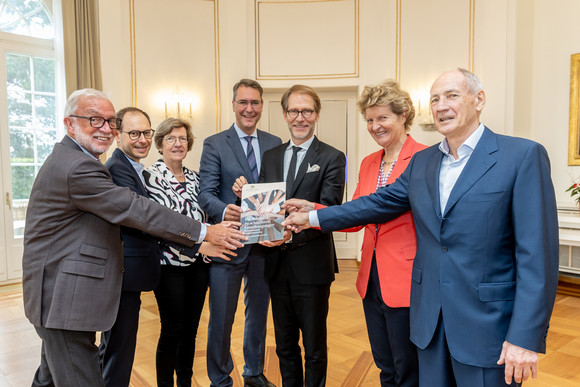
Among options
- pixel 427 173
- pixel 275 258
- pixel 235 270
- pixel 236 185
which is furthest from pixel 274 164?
pixel 427 173

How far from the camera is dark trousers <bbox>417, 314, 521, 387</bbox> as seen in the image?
1351 millimetres

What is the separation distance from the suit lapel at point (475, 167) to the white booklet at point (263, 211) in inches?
33.8

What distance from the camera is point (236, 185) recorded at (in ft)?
7.24

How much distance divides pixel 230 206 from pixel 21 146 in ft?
15.5

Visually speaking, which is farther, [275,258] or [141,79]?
[141,79]

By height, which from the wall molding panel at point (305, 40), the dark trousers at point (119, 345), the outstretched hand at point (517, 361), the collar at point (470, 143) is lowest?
the dark trousers at point (119, 345)

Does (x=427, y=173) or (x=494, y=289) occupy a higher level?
(x=427, y=173)

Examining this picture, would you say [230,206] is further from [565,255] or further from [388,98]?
[565,255]

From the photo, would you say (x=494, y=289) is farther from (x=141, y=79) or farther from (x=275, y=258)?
(x=141, y=79)

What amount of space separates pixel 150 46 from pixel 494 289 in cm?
558

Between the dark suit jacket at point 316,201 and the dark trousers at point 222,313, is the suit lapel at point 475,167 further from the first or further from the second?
the dark trousers at point 222,313

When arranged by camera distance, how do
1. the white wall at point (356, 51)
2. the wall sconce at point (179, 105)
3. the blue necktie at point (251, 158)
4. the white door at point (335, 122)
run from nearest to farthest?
the blue necktie at point (251, 158)
the white wall at point (356, 51)
the wall sconce at point (179, 105)
the white door at point (335, 122)

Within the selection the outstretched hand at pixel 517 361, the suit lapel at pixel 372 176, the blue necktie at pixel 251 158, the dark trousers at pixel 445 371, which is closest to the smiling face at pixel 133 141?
the blue necktie at pixel 251 158

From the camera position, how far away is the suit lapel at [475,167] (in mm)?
1362
